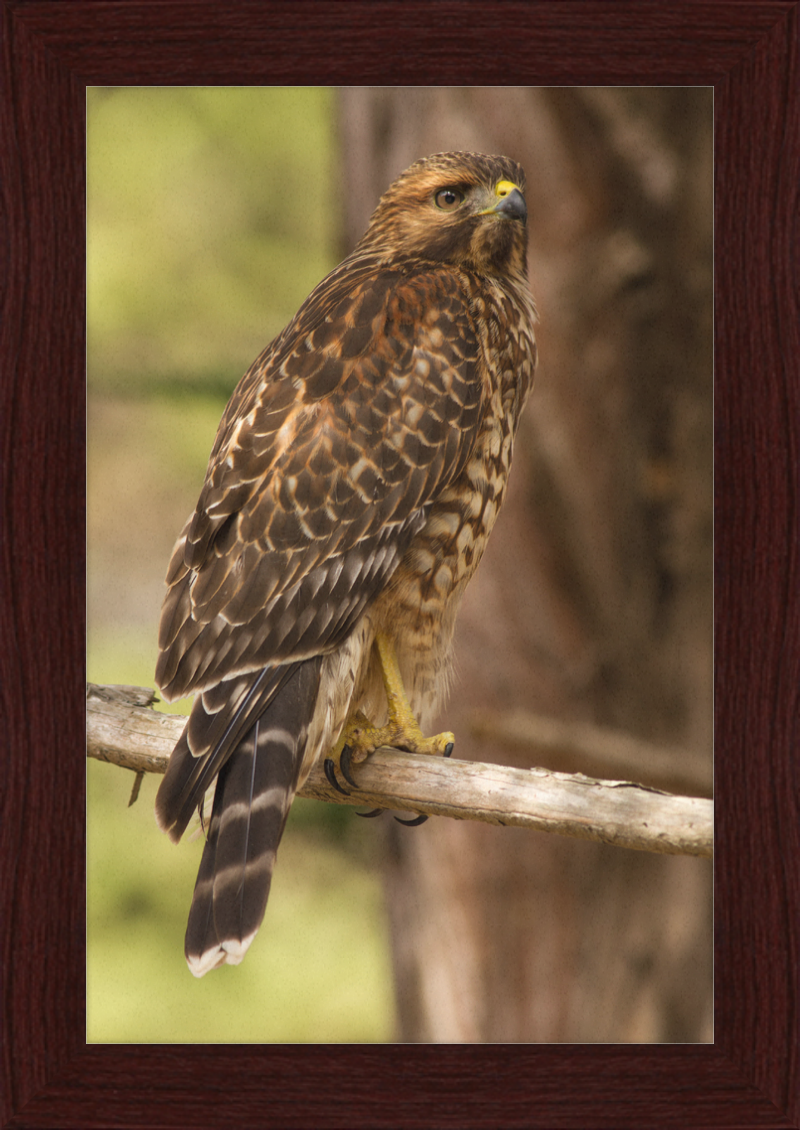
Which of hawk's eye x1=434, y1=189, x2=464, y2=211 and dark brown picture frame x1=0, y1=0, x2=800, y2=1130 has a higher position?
hawk's eye x1=434, y1=189, x2=464, y2=211

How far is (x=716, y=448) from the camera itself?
218cm

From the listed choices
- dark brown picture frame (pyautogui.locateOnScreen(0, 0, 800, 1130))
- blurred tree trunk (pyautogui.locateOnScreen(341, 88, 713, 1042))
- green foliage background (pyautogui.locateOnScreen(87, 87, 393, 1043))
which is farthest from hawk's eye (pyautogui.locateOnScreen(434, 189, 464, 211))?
dark brown picture frame (pyautogui.locateOnScreen(0, 0, 800, 1130))

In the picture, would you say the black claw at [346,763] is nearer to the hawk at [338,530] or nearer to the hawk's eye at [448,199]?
the hawk at [338,530]

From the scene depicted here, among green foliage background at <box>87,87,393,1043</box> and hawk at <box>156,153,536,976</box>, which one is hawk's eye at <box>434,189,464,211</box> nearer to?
hawk at <box>156,153,536,976</box>

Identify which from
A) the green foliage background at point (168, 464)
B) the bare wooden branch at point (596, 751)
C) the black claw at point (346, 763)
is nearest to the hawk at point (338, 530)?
the black claw at point (346, 763)

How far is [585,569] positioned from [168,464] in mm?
1078

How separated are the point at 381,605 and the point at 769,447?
892 mm

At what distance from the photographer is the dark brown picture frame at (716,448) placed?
6.91 ft

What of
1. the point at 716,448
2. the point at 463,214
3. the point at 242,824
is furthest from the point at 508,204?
the point at 242,824

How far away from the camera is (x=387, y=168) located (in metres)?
2.86

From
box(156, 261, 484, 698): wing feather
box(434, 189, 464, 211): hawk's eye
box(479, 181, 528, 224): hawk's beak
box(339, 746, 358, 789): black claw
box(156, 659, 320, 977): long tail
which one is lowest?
box(156, 659, 320, 977): long tail

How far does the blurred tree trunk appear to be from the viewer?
2.29 meters

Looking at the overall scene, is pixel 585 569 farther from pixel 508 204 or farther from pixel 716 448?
pixel 508 204

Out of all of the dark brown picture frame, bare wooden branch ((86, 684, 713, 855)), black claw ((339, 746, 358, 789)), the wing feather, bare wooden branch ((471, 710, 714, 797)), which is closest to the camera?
bare wooden branch ((86, 684, 713, 855))
